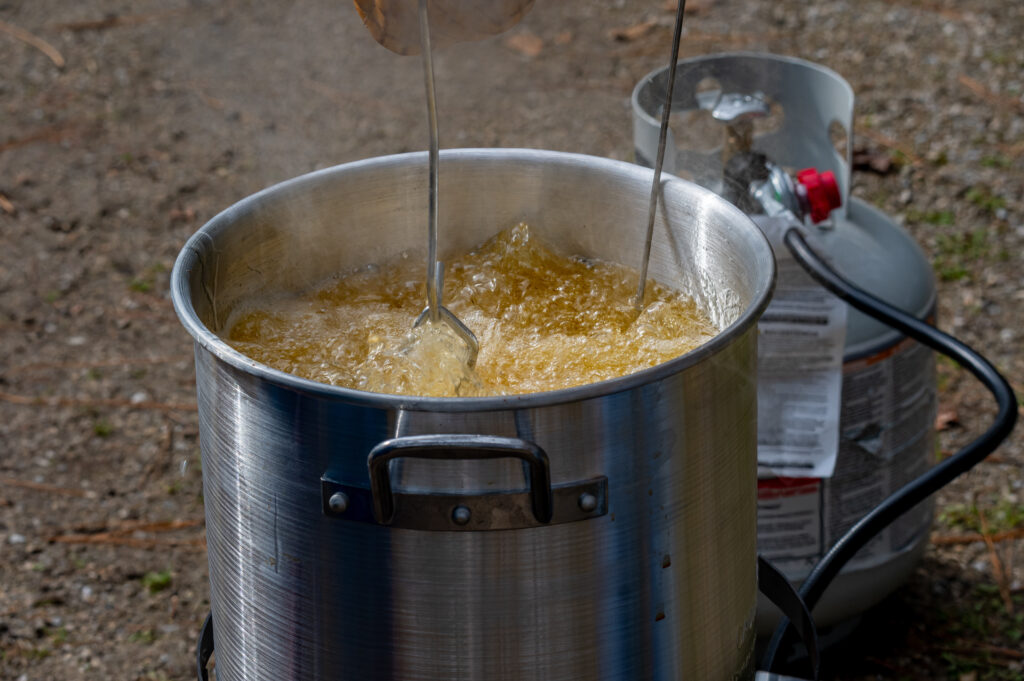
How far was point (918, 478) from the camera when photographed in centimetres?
120

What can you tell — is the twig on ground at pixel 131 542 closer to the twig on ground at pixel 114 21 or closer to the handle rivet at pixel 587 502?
the handle rivet at pixel 587 502

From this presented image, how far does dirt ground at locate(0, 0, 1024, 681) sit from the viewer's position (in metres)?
1.71

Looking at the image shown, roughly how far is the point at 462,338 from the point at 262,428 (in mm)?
209

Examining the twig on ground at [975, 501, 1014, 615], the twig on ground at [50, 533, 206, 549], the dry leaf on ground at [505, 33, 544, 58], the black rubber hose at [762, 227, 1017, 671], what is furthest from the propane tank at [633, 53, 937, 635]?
the dry leaf on ground at [505, 33, 544, 58]

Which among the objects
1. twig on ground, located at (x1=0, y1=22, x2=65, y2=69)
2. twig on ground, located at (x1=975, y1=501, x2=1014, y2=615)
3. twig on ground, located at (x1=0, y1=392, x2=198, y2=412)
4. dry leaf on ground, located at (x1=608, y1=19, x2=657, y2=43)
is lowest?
twig on ground, located at (x1=975, y1=501, x2=1014, y2=615)

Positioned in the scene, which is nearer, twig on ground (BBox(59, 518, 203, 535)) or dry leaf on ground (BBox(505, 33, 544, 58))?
twig on ground (BBox(59, 518, 203, 535))

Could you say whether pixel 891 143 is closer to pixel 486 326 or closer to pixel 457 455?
pixel 486 326

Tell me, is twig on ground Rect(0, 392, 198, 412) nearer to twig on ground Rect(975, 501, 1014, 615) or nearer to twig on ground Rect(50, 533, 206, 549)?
twig on ground Rect(50, 533, 206, 549)

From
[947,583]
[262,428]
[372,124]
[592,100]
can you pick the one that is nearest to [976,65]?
[592,100]

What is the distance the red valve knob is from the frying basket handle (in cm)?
74

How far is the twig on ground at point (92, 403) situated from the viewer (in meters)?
2.15

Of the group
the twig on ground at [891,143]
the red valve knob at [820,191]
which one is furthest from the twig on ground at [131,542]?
the twig on ground at [891,143]

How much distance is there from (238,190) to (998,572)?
2.04 m

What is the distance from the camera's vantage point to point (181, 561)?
1812 millimetres
